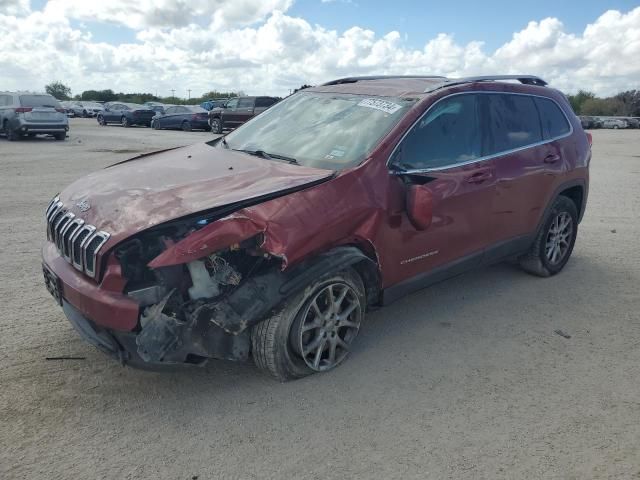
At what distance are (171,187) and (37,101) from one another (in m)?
19.0

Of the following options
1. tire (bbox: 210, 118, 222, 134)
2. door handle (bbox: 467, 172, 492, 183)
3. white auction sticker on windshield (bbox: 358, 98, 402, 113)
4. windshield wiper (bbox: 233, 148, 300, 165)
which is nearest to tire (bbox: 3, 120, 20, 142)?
tire (bbox: 210, 118, 222, 134)

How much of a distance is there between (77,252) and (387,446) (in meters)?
2.05

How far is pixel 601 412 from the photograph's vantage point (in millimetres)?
3176

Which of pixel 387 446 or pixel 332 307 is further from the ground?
pixel 332 307

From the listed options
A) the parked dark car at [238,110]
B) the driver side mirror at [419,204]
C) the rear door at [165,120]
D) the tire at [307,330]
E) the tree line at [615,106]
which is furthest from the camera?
the tree line at [615,106]

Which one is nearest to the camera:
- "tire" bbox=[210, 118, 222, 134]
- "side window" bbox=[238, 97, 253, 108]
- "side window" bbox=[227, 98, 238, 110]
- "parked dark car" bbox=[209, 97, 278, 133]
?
"parked dark car" bbox=[209, 97, 278, 133]

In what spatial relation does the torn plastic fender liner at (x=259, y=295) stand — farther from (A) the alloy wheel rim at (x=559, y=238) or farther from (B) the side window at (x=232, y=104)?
(B) the side window at (x=232, y=104)

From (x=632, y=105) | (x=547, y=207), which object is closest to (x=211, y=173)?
(x=547, y=207)

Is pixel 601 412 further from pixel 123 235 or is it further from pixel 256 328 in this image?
pixel 123 235

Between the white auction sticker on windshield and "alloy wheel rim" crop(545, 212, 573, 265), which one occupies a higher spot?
Result: the white auction sticker on windshield

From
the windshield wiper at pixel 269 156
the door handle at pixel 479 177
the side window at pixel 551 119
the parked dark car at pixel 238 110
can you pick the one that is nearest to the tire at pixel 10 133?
the parked dark car at pixel 238 110

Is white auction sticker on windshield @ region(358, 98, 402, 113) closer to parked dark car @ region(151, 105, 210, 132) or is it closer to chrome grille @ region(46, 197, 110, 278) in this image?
chrome grille @ region(46, 197, 110, 278)

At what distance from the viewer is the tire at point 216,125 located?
2614 cm

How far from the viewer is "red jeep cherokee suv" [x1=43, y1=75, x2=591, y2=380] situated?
9.73ft
